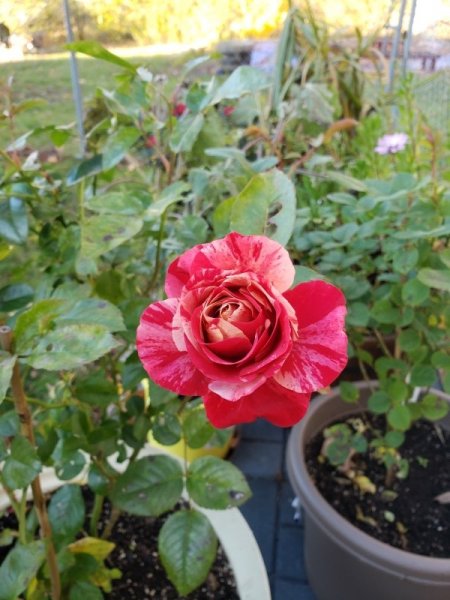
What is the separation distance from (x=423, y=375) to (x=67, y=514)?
0.56 m

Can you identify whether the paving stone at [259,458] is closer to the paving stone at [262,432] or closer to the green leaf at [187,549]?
the paving stone at [262,432]

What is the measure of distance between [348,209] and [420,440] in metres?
0.53

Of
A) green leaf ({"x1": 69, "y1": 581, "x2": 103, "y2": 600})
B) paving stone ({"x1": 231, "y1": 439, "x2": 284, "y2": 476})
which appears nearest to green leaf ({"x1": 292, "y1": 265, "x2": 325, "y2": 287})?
green leaf ({"x1": 69, "y1": 581, "x2": 103, "y2": 600})

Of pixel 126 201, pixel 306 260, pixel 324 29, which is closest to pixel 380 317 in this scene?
pixel 306 260

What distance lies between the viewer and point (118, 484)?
69cm

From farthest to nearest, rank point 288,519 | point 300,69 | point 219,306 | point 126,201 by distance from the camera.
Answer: point 300,69, point 288,519, point 126,201, point 219,306

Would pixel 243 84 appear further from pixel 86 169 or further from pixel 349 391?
pixel 349 391

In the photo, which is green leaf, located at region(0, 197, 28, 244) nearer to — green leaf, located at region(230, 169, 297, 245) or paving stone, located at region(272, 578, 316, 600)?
green leaf, located at region(230, 169, 297, 245)

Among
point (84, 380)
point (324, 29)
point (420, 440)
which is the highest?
point (324, 29)

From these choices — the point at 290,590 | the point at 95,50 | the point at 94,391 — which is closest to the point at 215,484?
the point at 94,391

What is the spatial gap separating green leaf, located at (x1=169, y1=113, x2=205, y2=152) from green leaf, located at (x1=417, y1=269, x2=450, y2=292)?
29cm

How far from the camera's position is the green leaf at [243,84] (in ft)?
2.06

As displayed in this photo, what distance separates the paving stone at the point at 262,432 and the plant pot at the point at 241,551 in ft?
2.22

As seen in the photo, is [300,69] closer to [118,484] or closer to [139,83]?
[139,83]
